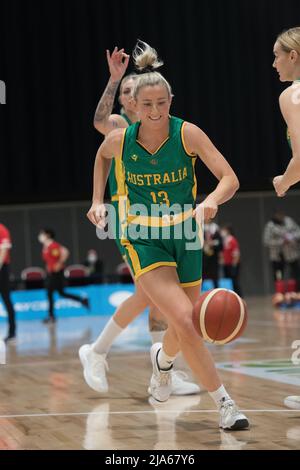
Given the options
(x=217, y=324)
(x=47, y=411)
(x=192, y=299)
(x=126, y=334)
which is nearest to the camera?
(x=217, y=324)

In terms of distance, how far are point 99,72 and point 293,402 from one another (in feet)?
54.7

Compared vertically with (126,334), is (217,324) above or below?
above

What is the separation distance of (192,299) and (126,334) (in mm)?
7091

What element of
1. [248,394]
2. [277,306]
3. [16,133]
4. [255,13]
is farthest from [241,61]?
[248,394]

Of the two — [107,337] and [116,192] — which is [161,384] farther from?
[116,192]

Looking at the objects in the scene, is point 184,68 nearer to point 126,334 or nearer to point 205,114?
point 205,114

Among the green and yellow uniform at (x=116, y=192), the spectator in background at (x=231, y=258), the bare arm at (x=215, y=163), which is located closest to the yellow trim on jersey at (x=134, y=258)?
the bare arm at (x=215, y=163)

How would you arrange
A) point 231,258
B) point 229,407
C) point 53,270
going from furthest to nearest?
point 231,258 < point 53,270 < point 229,407

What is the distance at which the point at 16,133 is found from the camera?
21.0 metres

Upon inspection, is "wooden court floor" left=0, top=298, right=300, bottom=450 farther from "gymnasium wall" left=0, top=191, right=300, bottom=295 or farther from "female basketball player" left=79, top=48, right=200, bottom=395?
"gymnasium wall" left=0, top=191, right=300, bottom=295

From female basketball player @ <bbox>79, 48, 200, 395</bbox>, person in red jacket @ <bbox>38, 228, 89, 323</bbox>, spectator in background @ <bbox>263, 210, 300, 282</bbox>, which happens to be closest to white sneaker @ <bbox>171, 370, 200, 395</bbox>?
female basketball player @ <bbox>79, 48, 200, 395</bbox>

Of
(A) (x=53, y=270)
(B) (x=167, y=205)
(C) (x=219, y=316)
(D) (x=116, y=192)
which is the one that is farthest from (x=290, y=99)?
(A) (x=53, y=270)

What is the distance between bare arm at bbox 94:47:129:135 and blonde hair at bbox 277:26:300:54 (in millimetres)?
1294

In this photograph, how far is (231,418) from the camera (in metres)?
4.60
